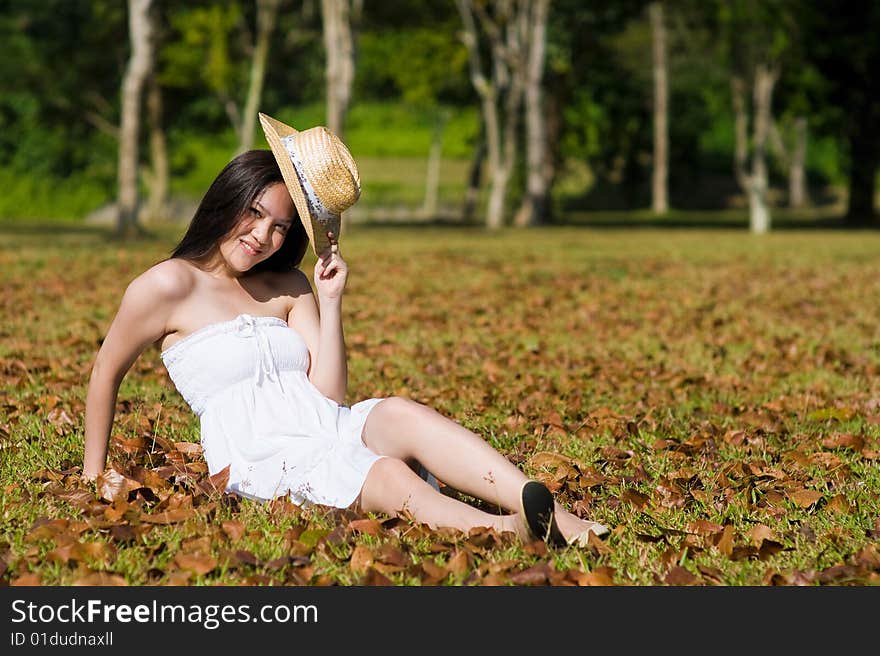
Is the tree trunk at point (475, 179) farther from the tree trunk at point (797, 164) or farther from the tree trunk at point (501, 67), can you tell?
the tree trunk at point (797, 164)

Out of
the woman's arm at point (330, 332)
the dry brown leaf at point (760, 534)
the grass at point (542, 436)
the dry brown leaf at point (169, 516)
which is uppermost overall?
the woman's arm at point (330, 332)

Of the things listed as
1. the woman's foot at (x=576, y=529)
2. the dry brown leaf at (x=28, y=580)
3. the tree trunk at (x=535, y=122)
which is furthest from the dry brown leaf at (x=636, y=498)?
the tree trunk at (x=535, y=122)

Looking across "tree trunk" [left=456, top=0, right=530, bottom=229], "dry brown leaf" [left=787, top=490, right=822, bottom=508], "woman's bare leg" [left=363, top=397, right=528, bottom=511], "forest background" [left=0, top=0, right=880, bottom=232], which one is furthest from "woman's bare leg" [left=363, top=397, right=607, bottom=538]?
"tree trunk" [left=456, top=0, right=530, bottom=229]

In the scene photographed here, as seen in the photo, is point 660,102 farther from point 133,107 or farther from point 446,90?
point 133,107

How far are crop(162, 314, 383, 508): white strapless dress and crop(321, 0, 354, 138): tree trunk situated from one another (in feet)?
71.8

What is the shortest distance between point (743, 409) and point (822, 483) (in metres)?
2.07

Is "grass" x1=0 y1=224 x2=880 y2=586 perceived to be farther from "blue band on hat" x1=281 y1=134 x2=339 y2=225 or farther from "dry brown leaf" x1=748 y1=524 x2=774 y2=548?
"blue band on hat" x1=281 y1=134 x2=339 y2=225

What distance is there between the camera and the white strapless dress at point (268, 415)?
190 inches

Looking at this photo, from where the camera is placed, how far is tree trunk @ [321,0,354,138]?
2670 cm

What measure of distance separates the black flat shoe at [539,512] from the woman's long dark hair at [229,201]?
1.66 meters

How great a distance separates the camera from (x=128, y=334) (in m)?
5.05

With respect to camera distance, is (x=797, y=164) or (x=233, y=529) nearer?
(x=233, y=529)

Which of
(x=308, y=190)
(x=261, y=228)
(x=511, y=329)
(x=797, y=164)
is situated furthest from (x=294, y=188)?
(x=797, y=164)

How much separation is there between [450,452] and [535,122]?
97.7ft
